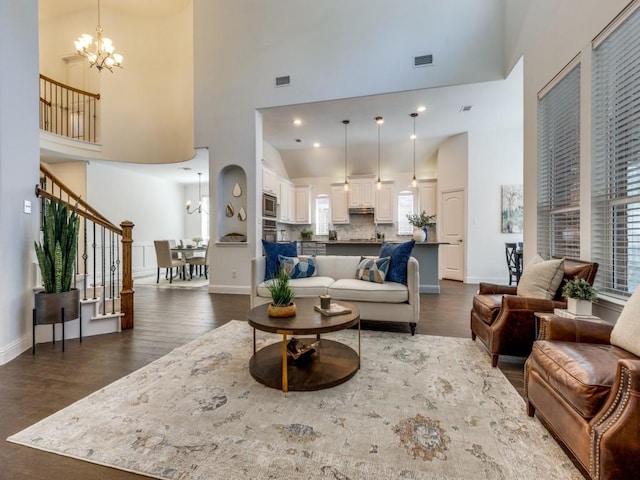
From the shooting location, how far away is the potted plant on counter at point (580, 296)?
1989mm

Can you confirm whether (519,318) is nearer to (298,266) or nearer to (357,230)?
(298,266)

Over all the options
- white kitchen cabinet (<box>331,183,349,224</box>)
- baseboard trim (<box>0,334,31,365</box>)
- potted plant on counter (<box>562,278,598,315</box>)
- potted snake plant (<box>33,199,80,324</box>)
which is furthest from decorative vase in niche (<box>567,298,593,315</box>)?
white kitchen cabinet (<box>331,183,349,224</box>)

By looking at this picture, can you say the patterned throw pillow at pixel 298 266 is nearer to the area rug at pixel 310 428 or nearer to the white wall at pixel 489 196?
the area rug at pixel 310 428

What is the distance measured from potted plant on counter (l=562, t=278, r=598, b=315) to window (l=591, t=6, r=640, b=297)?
16.5 inches

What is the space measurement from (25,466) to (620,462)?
2596mm

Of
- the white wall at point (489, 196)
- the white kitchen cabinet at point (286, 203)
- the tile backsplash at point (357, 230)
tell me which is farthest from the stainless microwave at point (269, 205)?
the white wall at point (489, 196)

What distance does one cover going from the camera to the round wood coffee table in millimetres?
2021

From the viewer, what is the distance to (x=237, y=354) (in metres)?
2.72

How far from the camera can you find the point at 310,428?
65.7 inches

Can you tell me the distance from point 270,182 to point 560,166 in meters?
5.18

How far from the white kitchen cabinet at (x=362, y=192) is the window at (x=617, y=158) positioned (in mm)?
5823

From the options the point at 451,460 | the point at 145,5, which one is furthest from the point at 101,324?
the point at 145,5

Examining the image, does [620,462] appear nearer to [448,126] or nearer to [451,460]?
[451,460]

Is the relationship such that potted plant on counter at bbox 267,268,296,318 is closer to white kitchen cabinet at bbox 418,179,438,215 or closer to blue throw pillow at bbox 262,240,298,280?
blue throw pillow at bbox 262,240,298,280
